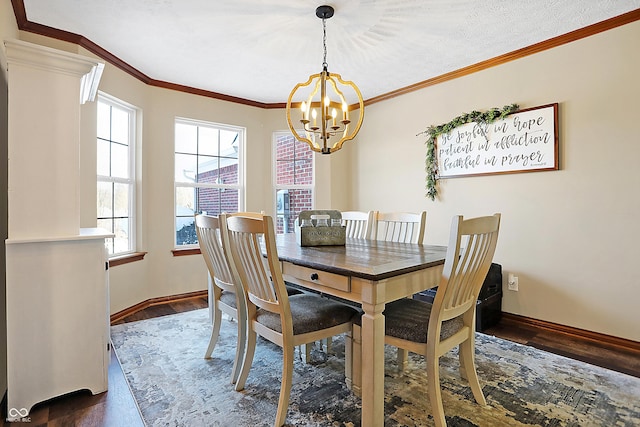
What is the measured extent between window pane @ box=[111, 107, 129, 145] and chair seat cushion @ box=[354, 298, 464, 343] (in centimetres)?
297

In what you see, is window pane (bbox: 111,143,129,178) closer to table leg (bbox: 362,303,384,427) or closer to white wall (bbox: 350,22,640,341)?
table leg (bbox: 362,303,384,427)

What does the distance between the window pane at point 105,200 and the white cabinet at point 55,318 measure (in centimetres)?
143

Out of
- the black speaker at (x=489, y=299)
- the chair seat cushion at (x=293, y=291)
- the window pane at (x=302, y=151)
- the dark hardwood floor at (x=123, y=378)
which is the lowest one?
the dark hardwood floor at (x=123, y=378)

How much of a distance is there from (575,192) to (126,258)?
398 cm

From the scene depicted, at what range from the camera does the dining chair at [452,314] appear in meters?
1.48

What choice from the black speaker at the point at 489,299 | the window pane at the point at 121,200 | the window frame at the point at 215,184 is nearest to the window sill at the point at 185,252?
the window frame at the point at 215,184

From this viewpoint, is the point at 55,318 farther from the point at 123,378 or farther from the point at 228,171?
the point at 228,171

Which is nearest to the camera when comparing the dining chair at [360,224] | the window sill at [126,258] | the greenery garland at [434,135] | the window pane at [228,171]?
the dining chair at [360,224]

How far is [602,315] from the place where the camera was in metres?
2.58

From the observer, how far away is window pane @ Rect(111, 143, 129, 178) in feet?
10.8

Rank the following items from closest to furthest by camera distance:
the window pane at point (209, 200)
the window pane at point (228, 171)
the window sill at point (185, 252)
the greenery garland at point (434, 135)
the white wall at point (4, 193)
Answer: the white wall at point (4, 193) → the greenery garland at point (434, 135) → the window sill at point (185, 252) → the window pane at point (209, 200) → the window pane at point (228, 171)

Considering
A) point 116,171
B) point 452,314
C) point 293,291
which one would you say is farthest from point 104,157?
point 452,314

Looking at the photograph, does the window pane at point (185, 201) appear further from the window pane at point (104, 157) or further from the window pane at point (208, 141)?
the window pane at point (104, 157)

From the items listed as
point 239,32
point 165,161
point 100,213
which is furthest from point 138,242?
point 239,32
